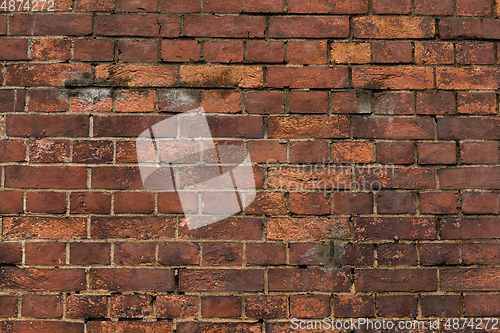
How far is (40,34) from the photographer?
1215 mm

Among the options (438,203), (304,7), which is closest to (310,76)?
(304,7)

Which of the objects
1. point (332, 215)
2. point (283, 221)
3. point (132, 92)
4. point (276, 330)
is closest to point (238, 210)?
point (283, 221)

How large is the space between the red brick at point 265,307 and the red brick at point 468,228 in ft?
2.23

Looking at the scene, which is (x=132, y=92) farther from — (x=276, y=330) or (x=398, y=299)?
(x=398, y=299)

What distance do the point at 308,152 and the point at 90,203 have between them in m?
0.86

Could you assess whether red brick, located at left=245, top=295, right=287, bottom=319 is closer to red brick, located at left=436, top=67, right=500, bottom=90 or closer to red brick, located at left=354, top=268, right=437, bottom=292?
red brick, located at left=354, top=268, right=437, bottom=292

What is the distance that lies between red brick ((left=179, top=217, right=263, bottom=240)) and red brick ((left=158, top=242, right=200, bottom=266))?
1.8 inches

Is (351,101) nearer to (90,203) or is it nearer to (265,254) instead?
(265,254)

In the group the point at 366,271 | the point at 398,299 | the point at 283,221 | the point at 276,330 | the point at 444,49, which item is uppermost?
the point at 444,49

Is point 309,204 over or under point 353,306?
over

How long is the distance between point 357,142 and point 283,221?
42 centimetres

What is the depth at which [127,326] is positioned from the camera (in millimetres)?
1179

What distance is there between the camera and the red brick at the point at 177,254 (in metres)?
1.19

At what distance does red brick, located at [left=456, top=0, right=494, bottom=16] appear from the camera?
123cm
